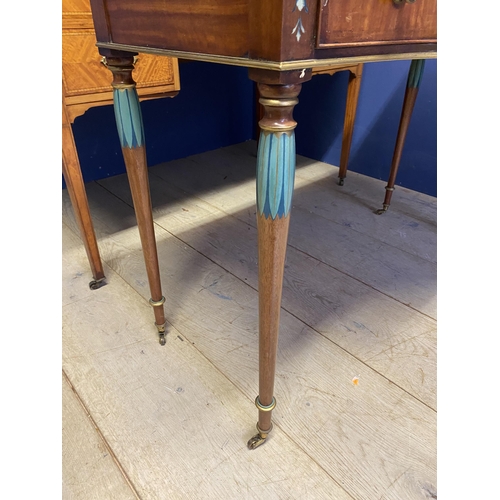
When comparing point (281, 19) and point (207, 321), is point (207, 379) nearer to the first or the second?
point (207, 321)

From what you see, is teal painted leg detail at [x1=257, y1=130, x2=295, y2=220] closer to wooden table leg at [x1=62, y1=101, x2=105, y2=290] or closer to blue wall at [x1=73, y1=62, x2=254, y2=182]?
wooden table leg at [x1=62, y1=101, x2=105, y2=290]

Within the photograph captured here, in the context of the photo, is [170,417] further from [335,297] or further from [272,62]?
[272,62]

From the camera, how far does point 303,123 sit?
6.08 ft

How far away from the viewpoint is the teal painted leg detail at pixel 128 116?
66 cm

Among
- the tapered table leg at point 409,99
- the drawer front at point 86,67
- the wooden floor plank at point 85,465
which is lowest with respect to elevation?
the wooden floor plank at point 85,465

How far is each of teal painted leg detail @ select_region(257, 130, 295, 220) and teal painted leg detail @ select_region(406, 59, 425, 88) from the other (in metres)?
0.90

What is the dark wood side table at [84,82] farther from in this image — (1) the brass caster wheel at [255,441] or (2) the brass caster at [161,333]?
(1) the brass caster wheel at [255,441]

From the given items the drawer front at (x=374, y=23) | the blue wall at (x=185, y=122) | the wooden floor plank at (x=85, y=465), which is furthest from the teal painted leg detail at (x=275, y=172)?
the blue wall at (x=185, y=122)

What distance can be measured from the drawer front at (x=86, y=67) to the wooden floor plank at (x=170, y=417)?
50 cm

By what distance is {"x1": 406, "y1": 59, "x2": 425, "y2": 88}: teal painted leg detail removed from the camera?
3.75 feet

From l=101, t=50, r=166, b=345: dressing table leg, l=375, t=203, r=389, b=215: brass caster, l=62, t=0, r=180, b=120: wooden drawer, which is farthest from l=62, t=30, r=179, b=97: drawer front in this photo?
l=375, t=203, r=389, b=215: brass caster

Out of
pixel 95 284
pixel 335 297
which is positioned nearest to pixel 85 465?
pixel 95 284

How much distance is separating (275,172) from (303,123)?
1506 mm

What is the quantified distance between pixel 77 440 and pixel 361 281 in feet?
2.38
